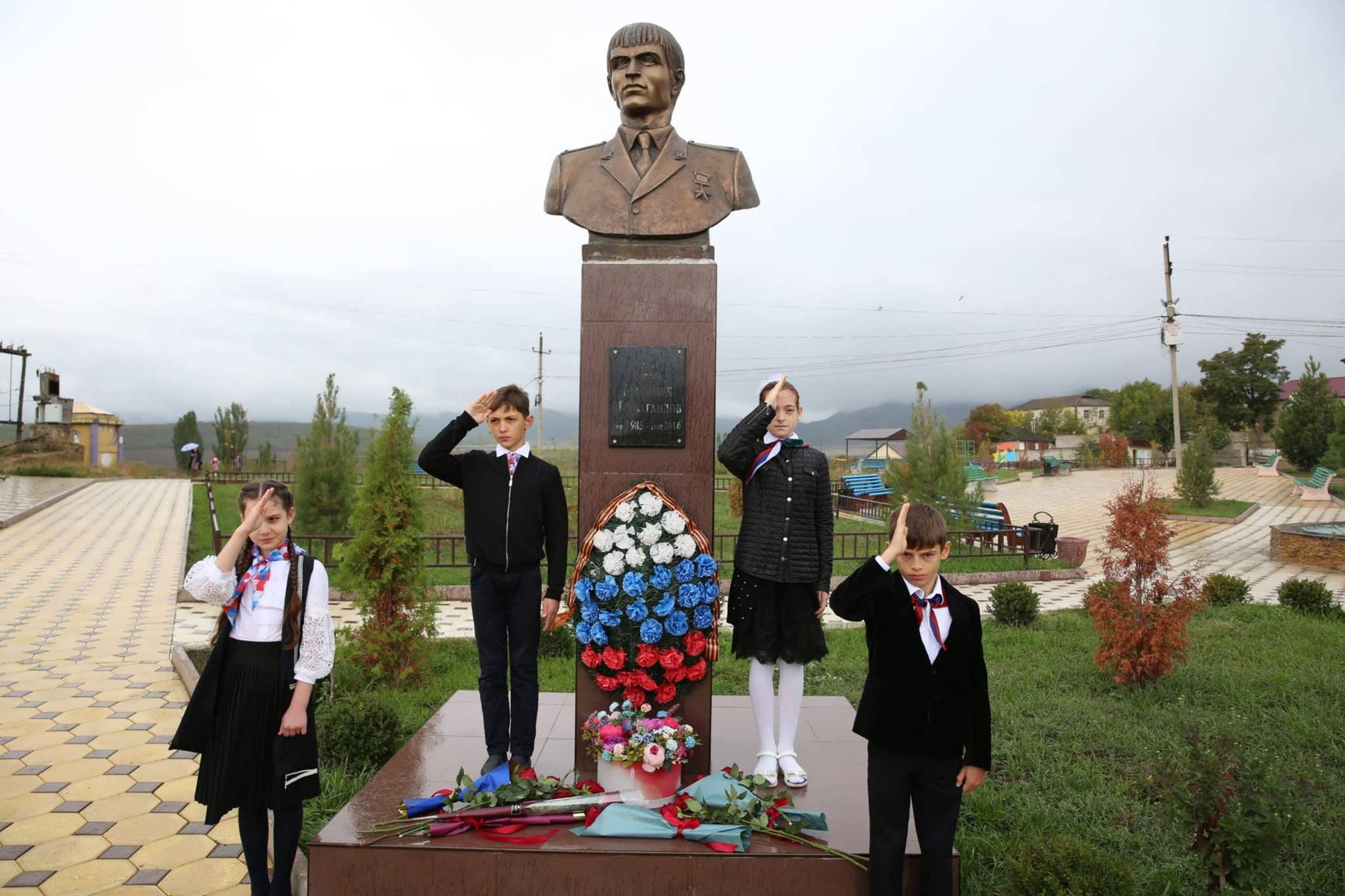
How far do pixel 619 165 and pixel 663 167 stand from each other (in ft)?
0.70

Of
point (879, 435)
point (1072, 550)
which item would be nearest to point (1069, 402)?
point (879, 435)

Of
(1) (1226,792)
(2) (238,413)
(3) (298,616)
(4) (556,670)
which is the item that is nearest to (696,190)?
(3) (298,616)

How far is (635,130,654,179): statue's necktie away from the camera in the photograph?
12.3 feet

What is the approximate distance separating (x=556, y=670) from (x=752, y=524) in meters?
3.37

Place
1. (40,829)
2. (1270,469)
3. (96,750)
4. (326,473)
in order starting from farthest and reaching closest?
(1270,469) < (326,473) < (96,750) < (40,829)

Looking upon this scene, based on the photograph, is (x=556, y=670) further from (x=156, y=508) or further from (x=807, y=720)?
(x=156, y=508)

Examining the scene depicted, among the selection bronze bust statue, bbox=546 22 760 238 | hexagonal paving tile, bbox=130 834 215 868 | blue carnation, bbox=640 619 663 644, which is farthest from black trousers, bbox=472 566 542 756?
bronze bust statue, bbox=546 22 760 238

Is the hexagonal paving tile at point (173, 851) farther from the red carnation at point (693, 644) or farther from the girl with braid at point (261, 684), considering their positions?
the red carnation at point (693, 644)

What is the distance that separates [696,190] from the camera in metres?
3.68

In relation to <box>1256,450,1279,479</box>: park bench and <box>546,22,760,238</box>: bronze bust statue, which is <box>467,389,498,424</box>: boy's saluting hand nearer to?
<box>546,22,760,238</box>: bronze bust statue

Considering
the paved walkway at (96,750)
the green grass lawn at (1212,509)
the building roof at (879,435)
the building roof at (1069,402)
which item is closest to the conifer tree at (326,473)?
the paved walkway at (96,750)

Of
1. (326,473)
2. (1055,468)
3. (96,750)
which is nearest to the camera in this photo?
(96,750)

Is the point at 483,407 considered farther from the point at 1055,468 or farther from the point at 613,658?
the point at 1055,468

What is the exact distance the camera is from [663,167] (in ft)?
12.2
